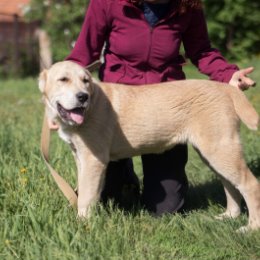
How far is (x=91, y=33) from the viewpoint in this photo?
4531mm

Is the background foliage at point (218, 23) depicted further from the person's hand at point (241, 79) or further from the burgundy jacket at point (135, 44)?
the person's hand at point (241, 79)

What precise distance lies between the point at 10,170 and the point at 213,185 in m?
1.87

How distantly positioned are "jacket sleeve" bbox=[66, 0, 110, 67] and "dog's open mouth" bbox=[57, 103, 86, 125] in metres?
0.66

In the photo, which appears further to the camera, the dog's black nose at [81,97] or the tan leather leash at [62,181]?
the tan leather leash at [62,181]

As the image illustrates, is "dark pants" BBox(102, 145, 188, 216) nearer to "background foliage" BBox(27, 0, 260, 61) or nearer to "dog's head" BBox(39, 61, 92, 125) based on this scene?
"dog's head" BBox(39, 61, 92, 125)

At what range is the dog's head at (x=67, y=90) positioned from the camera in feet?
12.6

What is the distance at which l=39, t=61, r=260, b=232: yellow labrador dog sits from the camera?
4078 mm

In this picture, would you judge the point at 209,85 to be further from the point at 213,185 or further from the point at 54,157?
the point at 54,157

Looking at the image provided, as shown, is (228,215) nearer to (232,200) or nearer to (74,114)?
(232,200)

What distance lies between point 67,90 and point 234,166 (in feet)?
4.31

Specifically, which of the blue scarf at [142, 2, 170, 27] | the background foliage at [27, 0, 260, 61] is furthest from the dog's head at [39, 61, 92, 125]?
the background foliage at [27, 0, 260, 61]

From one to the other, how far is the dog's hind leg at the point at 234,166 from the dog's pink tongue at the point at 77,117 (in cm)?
93

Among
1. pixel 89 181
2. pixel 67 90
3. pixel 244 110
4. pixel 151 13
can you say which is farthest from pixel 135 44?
pixel 89 181

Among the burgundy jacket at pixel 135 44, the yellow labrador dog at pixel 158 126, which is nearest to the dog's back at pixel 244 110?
the yellow labrador dog at pixel 158 126
